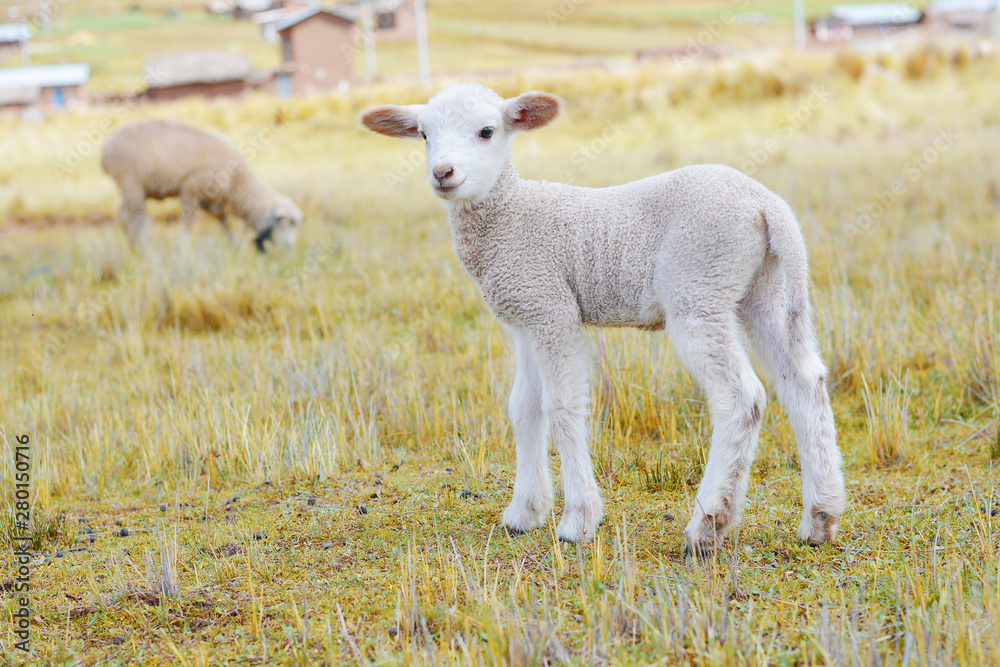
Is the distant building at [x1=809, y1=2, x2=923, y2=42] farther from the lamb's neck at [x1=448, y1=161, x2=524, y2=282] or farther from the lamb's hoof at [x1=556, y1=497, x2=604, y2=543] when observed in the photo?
the lamb's hoof at [x1=556, y1=497, x2=604, y2=543]

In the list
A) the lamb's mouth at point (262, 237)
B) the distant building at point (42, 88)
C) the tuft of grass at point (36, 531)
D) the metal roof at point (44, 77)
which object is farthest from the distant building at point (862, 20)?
the tuft of grass at point (36, 531)

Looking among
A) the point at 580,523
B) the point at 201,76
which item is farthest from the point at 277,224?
the point at 201,76

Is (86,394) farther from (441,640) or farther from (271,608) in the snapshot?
(441,640)

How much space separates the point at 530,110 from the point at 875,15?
70.3 m

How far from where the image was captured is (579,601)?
2752 mm

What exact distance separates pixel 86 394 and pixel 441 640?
3778 millimetres

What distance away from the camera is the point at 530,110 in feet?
11.2

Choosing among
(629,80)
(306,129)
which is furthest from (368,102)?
(629,80)

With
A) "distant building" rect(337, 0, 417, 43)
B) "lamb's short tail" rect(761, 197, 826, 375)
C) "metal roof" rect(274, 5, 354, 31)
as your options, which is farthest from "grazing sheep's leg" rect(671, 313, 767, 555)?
"distant building" rect(337, 0, 417, 43)

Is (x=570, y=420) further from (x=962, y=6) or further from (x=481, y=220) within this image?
(x=962, y=6)

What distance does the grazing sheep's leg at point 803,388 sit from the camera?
10.3 feet

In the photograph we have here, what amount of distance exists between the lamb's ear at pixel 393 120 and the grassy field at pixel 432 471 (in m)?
1.52

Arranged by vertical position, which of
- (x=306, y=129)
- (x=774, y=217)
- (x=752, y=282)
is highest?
(x=774, y=217)

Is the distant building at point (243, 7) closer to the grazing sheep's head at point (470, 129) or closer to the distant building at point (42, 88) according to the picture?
the distant building at point (42, 88)
